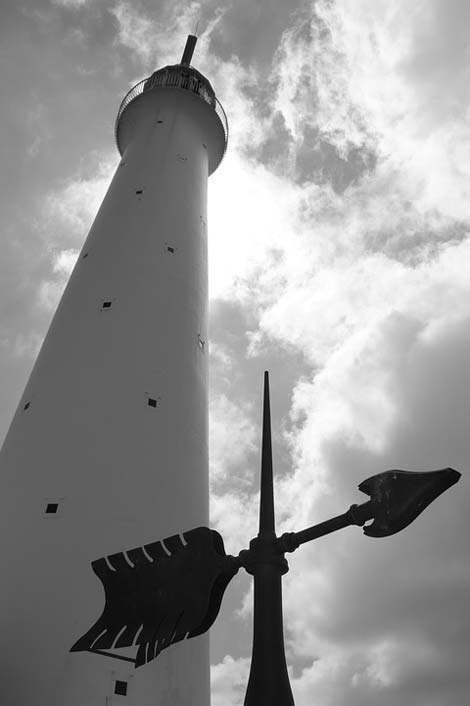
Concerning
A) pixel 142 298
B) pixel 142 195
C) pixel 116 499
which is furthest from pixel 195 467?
pixel 142 195

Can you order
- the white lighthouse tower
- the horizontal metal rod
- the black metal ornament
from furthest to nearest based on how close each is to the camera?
the white lighthouse tower, the black metal ornament, the horizontal metal rod

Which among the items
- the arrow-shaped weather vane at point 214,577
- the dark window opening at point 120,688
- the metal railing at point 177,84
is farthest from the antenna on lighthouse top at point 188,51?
the arrow-shaped weather vane at point 214,577

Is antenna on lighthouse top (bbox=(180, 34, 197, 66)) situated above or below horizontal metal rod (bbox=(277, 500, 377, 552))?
above

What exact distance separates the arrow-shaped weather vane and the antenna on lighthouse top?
34.5m

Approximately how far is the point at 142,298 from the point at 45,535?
886 centimetres

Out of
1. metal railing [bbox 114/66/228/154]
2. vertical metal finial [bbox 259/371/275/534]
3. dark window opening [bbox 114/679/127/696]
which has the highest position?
metal railing [bbox 114/66/228/154]

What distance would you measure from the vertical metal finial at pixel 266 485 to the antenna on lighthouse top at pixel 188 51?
1322 inches

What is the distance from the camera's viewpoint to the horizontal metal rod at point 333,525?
12.9 feet

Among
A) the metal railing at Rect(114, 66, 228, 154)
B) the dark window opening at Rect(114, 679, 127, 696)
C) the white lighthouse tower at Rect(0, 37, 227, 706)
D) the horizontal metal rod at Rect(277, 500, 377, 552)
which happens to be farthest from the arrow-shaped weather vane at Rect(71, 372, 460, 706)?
the metal railing at Rect(114, 66, 228, 154)

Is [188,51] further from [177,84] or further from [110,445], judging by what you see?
[110,445]

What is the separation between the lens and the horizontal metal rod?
12.9ft

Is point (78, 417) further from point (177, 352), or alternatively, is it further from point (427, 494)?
point (427, 494)

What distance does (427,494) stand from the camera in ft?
12.5

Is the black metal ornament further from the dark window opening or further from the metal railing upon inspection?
the metal railing
